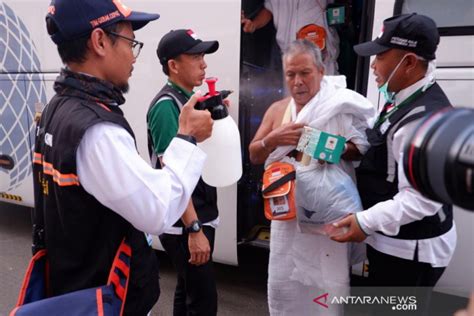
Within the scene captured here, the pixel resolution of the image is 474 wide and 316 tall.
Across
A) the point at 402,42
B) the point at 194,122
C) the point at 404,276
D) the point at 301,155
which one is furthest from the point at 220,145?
the point at 404,276

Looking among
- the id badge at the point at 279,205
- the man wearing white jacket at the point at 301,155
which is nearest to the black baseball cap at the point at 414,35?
the man wearing white jacket at the point at 301,155

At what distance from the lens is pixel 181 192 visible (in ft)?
3.78

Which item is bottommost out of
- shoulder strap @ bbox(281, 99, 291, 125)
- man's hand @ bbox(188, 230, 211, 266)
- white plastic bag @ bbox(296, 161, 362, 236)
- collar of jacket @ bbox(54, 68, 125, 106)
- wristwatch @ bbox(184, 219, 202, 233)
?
man's hand @ bbox(188, 230, 211, 266)

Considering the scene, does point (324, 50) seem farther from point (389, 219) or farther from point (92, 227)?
point (92, 227)

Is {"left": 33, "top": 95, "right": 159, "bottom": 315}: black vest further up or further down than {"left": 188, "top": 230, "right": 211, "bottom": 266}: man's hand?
further up

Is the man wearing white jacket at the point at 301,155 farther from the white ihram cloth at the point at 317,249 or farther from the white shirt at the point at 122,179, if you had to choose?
the white shirt at the point at 122,179

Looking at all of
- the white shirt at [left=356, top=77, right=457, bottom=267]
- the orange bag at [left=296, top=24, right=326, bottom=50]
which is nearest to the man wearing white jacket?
the white shirt at [left=356, top=77, right=457, bottom=267]

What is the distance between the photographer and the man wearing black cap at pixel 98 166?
3.44 feet

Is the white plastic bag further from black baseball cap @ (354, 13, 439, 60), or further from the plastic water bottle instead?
black baseball cap @ (354, 13, 439, 60)

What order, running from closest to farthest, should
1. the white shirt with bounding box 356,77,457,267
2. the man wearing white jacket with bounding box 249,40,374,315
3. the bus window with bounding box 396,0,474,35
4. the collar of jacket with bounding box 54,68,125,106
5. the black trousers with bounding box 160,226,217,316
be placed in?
the collar of jacket with bounding box 54,68,125,106
the white shirt with bounding box 356,77,457,267
the man wearing white jacket with bounding box 249,40,374,315
the black trousers with bounding box 160,226,217,316
the bus window with bounding box 396,0,474,35

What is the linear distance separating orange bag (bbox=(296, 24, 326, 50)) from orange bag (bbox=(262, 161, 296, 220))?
1.63 m

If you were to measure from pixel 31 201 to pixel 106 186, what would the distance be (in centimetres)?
343

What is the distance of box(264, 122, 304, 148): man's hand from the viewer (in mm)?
1839

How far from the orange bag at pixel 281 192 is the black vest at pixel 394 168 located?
0.34 metres
